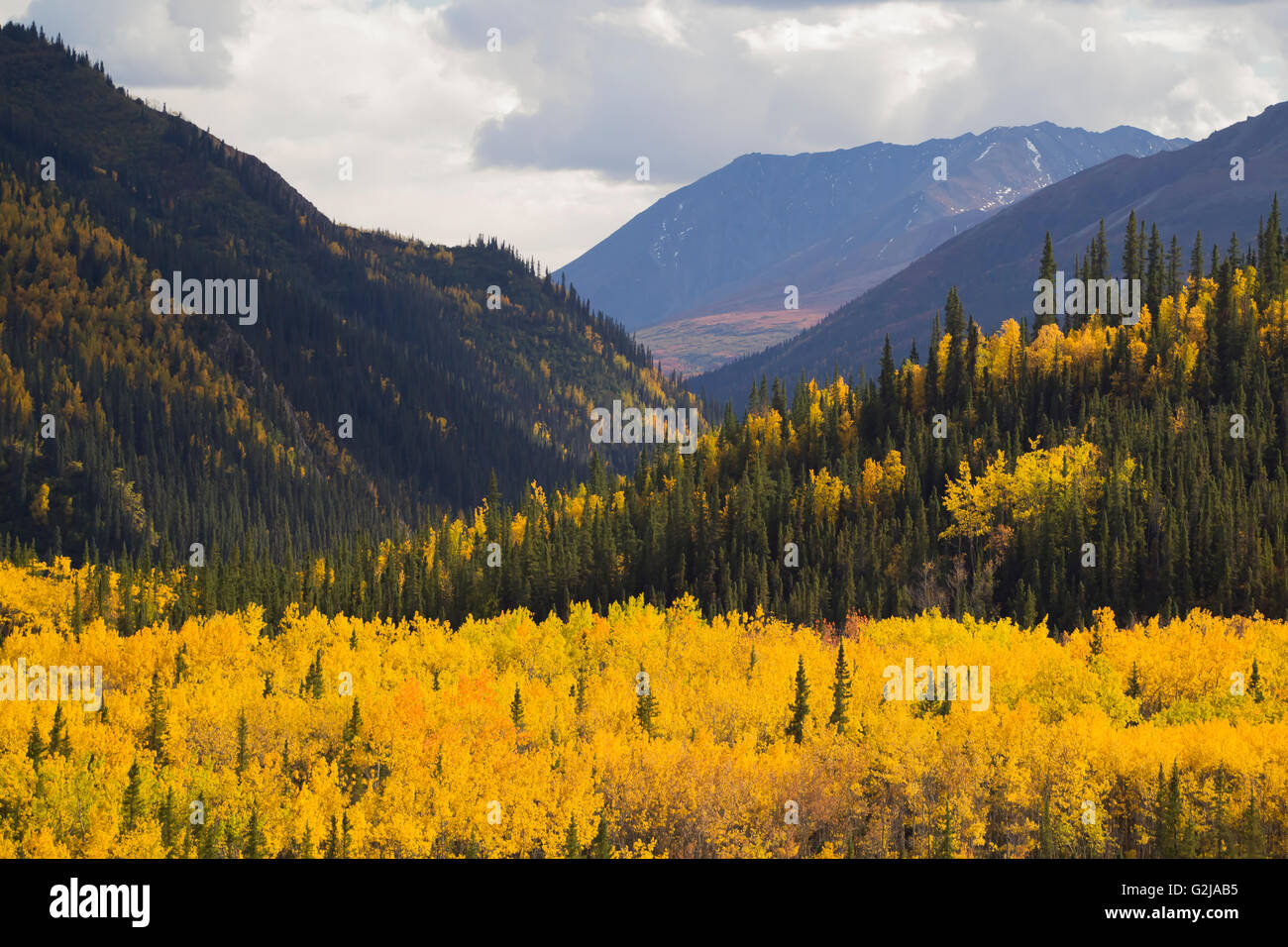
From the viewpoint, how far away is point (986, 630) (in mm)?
165375

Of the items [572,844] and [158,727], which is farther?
[158,727]

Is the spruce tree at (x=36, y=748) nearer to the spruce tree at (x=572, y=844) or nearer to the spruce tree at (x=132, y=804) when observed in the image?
the spruce tree at (x=132, y=804)

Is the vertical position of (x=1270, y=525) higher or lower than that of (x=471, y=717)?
higher

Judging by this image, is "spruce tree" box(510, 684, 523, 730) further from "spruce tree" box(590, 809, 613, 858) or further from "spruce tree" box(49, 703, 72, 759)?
"spruce tree" box(49, 703, 72, 759)

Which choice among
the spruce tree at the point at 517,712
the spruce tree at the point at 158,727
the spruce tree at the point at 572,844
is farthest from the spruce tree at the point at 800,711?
the spruce tree at the point at 158,727

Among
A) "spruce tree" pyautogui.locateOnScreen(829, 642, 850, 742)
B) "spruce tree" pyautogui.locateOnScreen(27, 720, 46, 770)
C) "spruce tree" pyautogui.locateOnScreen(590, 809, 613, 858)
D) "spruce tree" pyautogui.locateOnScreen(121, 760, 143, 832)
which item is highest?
Result: "spruce tree" pyautogui.locateOnScreen(829, 642, 850, 742)

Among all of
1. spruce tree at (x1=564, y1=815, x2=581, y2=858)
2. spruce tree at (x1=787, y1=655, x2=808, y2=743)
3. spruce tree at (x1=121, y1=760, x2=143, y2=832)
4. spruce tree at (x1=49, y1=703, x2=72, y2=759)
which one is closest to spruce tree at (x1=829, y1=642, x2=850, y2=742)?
spruce tree at (x1=787, y1=655, x2=808, y2=743)

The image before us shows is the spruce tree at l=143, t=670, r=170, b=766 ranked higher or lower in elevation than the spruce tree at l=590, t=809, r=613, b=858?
higher

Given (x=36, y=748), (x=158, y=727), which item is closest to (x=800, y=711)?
(x=158, y=727)

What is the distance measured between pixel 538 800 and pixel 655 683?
40.2 metres

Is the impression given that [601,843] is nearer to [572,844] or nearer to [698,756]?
[572,844]
